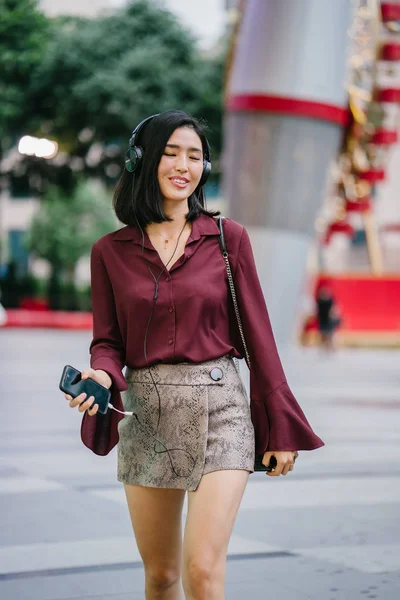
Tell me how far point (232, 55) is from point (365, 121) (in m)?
3.64

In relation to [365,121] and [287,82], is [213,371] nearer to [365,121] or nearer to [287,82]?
[287,82]

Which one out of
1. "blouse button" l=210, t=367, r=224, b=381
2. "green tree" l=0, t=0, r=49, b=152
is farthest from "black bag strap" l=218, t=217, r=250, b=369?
"green tree" l=0, t=0, r=49, b=152

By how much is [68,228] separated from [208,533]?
5591 centimetres

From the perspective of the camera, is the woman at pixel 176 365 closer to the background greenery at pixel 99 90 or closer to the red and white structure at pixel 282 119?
the red and white structure at pixel 282 119

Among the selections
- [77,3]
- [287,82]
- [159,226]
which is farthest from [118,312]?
[77,3]

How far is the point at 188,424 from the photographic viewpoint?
361 centimetres

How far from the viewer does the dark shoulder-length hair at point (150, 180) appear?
3.75 meters

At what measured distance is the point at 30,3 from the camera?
937 inches

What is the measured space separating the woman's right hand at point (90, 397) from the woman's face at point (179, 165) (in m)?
0.65

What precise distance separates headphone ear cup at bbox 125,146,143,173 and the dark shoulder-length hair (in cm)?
2

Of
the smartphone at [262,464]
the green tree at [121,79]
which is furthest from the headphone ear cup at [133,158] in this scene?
the green tree at [121,79]

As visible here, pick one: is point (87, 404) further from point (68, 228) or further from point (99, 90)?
point (68, 228)

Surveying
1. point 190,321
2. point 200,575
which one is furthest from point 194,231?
point 200,575

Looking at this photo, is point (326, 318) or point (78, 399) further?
point (326, 318)
